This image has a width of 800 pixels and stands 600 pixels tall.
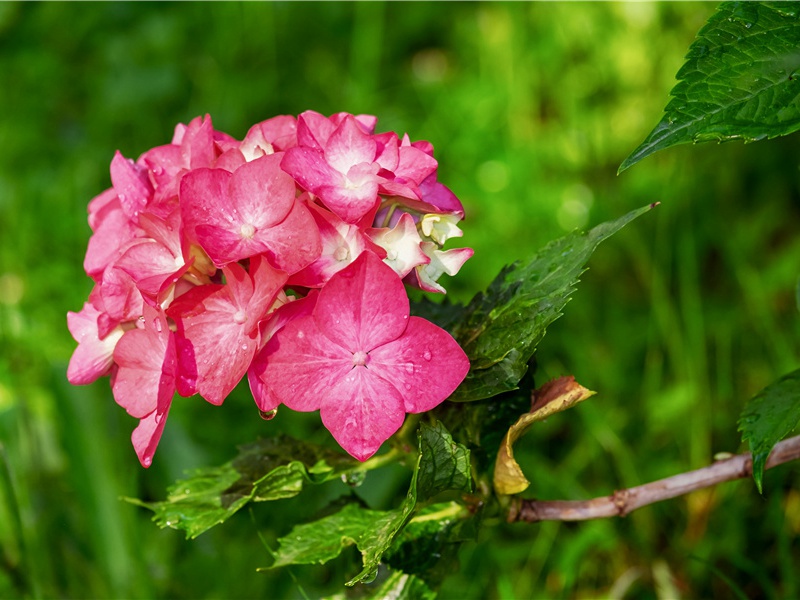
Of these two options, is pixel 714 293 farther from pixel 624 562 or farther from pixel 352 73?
pixel 352 73

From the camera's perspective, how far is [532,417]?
740 mm

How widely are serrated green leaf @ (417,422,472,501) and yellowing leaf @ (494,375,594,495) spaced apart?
0.19 feet

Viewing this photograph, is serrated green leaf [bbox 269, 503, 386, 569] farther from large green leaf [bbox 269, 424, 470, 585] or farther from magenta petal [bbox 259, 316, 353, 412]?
magenta petal [bbox 259, 316, 353, 412]

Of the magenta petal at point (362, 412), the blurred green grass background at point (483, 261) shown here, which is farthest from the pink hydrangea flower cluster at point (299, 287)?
the blurred green grass background at point (483, 261)

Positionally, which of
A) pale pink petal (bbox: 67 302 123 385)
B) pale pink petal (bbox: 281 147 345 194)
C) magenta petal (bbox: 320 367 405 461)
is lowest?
magenta petal (bbox: 320 367 405 461)

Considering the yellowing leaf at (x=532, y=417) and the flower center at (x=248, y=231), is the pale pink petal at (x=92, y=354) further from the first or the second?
the yellowing leaf at (x=532, y=417)

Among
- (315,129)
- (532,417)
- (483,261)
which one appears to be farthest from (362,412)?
(483,261)

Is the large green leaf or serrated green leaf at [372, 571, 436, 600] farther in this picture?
serrated green leaf at [372, 571, 436, 600]

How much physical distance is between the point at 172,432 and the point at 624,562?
0.74m

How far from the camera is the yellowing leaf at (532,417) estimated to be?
0.73 metres

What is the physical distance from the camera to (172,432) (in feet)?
4.77

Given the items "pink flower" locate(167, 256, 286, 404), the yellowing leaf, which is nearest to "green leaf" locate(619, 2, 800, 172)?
the yellowing leaf

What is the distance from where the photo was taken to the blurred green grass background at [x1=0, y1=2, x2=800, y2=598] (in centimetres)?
130

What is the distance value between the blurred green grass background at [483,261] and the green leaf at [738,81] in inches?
16.9
